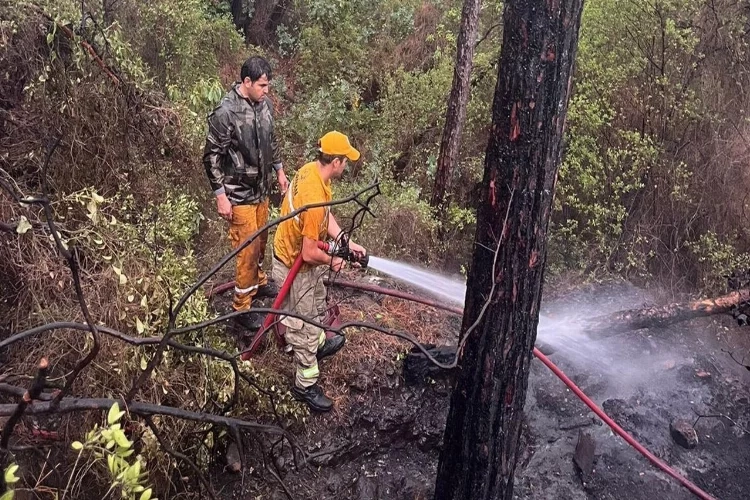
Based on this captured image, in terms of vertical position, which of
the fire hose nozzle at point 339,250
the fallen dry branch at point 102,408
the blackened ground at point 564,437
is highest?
the fire hose nozzle at point 339,250

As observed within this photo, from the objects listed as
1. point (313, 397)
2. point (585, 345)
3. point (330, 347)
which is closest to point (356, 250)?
point (330, 347)

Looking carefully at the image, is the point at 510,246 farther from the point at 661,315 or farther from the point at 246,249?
the point at 661,315

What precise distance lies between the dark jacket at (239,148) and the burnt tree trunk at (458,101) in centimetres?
326

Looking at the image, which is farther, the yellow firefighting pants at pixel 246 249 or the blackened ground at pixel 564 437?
the yellow firefighting pants at pixel 246 249

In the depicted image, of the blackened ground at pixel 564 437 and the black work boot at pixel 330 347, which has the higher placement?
the black work boot at pixel 330 347

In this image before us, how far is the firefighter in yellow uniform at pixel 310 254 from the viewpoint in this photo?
12.6 ft

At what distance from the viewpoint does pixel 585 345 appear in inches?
241

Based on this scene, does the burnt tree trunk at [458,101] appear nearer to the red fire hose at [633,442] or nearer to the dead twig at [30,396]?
the red fire hose at [633,442]

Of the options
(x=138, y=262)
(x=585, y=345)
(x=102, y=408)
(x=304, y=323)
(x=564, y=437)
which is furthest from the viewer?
(x=585, y=345)

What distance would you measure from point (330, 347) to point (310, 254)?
47.4 inches

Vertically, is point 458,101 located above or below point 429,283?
above

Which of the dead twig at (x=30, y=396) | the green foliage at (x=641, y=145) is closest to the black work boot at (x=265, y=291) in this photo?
the dead twig at (x=30, y=396)

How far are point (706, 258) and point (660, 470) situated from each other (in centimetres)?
348

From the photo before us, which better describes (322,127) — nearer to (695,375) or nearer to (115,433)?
(695,375)
